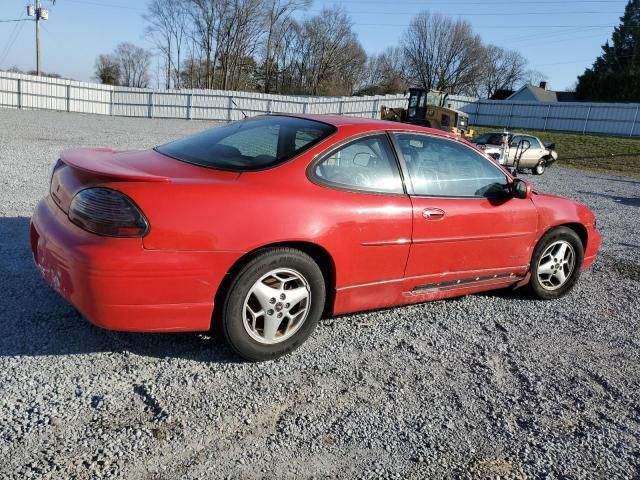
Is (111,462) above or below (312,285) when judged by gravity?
below

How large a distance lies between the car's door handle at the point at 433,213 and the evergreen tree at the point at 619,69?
53397mm

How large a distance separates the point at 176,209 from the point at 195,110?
32.8 metres

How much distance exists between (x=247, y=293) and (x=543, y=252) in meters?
2.80

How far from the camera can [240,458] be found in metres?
2.20

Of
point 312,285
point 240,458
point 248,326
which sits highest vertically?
point 312,285

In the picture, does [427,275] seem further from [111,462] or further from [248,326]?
[111,462]

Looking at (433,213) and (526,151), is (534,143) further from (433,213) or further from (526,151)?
(433,213)

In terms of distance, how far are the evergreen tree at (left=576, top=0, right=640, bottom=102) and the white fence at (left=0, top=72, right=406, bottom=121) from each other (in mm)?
25025

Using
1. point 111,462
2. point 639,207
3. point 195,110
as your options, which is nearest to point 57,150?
point 111,462

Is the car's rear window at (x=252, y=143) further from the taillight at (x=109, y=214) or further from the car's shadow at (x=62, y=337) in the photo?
the car's shadow at (x=62, y=337)

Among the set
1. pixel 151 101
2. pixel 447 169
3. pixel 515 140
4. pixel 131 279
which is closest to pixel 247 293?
pixel 131 279

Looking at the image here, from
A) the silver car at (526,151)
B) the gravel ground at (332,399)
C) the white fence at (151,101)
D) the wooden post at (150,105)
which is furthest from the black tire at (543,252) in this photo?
the wooden post at (150,105)

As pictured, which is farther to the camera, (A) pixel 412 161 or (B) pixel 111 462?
(A) pixel 412 161

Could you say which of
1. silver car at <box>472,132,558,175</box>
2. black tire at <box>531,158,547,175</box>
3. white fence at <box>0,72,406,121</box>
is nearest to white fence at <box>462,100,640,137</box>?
white fence at <box>0,72,406,121</box>
